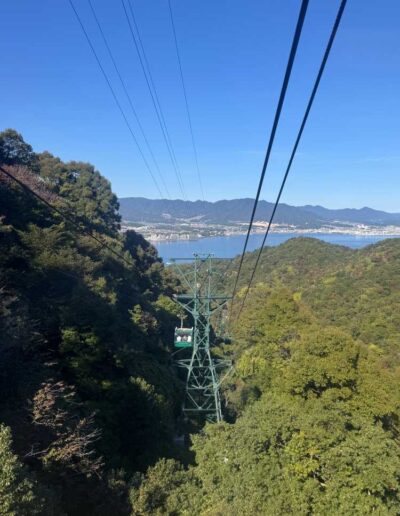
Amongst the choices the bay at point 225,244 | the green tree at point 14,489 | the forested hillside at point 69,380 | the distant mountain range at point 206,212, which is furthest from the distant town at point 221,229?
the green tree at point 14,489

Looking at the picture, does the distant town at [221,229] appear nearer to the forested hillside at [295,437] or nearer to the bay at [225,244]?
the bay at [225,244]

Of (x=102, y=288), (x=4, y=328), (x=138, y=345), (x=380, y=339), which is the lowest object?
(x=380, y=339)

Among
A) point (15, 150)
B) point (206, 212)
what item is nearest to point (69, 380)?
point (15, 150)

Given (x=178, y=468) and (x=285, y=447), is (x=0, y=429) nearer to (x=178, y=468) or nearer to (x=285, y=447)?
(x=178, y=468)

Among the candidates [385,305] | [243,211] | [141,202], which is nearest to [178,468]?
[385,305]

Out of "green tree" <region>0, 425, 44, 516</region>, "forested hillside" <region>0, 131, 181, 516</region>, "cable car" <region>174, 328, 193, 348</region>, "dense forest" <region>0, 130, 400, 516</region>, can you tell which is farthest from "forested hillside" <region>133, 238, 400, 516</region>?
"cable car" <region>174, 328, 193, 348</region>

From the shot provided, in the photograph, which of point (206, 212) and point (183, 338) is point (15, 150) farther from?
point (206, 212)
